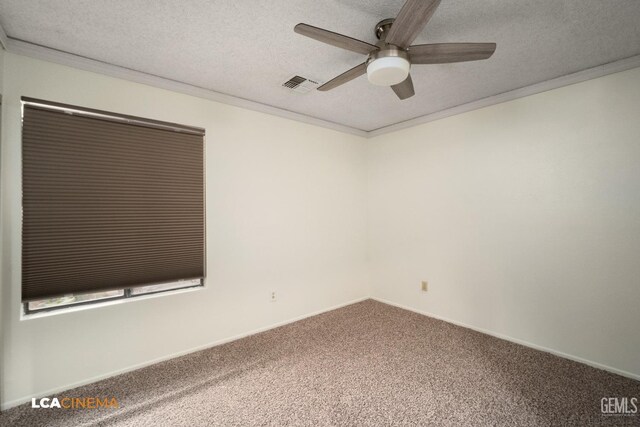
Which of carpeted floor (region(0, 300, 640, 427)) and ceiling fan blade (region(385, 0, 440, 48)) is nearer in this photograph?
ceiling fan blade (region(385, 0, 440, 48))

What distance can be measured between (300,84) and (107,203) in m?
1.97

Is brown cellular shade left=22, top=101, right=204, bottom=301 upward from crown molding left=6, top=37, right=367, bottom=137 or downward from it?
downward

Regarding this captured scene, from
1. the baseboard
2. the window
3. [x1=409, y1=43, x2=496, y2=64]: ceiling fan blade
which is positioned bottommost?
the baseboard

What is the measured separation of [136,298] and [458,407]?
2670 millimetres

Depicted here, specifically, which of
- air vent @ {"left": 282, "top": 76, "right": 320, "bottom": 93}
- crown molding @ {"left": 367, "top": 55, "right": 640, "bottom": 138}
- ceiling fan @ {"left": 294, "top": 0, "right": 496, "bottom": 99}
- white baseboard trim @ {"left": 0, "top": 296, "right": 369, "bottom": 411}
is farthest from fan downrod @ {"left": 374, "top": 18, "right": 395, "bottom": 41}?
white baseboard trim @ {"left": 0, "top": 296, "right": 369, "bottom": 411}

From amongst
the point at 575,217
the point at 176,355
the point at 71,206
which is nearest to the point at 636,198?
the point at 575,217

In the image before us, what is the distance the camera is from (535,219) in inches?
107

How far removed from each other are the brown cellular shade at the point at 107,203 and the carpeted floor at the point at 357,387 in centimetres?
84

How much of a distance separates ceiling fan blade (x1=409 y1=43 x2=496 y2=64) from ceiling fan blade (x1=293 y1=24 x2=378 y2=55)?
26cm

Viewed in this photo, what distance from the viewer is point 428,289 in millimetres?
3570

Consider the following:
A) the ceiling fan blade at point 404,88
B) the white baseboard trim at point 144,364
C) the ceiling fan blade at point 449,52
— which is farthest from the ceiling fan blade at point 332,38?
the white baseboard trim at point 144,364

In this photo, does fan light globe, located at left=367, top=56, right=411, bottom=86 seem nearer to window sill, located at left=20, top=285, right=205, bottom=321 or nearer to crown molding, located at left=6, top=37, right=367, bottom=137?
crown molding, located at left=6, top=37, right=367, bottom=137

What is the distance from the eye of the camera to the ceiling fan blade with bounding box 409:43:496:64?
5.15 feet

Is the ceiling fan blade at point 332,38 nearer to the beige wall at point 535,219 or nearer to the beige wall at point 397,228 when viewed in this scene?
the beige wall at point 397,228
